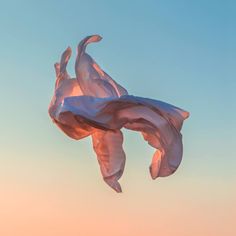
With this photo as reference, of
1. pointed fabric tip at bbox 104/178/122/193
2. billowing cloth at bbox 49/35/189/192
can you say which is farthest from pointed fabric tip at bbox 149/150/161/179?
pointed fabric tip at bbox 104/178/122/193

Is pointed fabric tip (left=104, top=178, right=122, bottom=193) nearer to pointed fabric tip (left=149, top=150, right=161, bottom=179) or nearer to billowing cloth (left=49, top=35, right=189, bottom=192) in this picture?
billowing cloth (left=49, top=35, right=189, bottom=192)

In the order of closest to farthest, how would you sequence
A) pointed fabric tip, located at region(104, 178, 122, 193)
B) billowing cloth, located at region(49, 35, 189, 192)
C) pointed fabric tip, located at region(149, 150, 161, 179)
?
billowing cloth, located at region(49, 35, 189, 192), pointed fabric tip, located at region(104, 178, 122, 193), pointed fabric tip, located at region(149, 150, 161, 179)

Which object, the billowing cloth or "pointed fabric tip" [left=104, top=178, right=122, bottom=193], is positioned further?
"pointed fabric tip" [left=104, top=178, right=122, bottom=193]

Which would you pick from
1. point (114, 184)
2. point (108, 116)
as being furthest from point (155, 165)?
point (108, 116)

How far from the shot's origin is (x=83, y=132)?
3681 centimetres

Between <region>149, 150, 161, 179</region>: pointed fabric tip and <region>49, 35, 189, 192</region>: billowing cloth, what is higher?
<region>49, 35, 189, 192</region>: billowing cloth

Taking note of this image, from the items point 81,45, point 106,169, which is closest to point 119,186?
point 106,169

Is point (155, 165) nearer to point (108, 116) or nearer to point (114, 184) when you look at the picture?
point (114, 184)

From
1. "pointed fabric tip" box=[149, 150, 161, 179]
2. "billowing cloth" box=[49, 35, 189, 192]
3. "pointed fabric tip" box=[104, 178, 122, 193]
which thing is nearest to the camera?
"billowing cloth" box=[49, 35, 189, 192]

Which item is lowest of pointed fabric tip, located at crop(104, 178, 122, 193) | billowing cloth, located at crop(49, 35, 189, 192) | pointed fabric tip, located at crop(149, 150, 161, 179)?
pointed fabric tip, located at crop(104, 178, 122, 193)

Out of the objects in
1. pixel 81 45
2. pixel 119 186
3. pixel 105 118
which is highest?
pixel 81 45

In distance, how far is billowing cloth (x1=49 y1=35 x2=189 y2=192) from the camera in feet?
116

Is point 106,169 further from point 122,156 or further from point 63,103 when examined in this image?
point 63,103

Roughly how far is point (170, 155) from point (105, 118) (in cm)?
273
